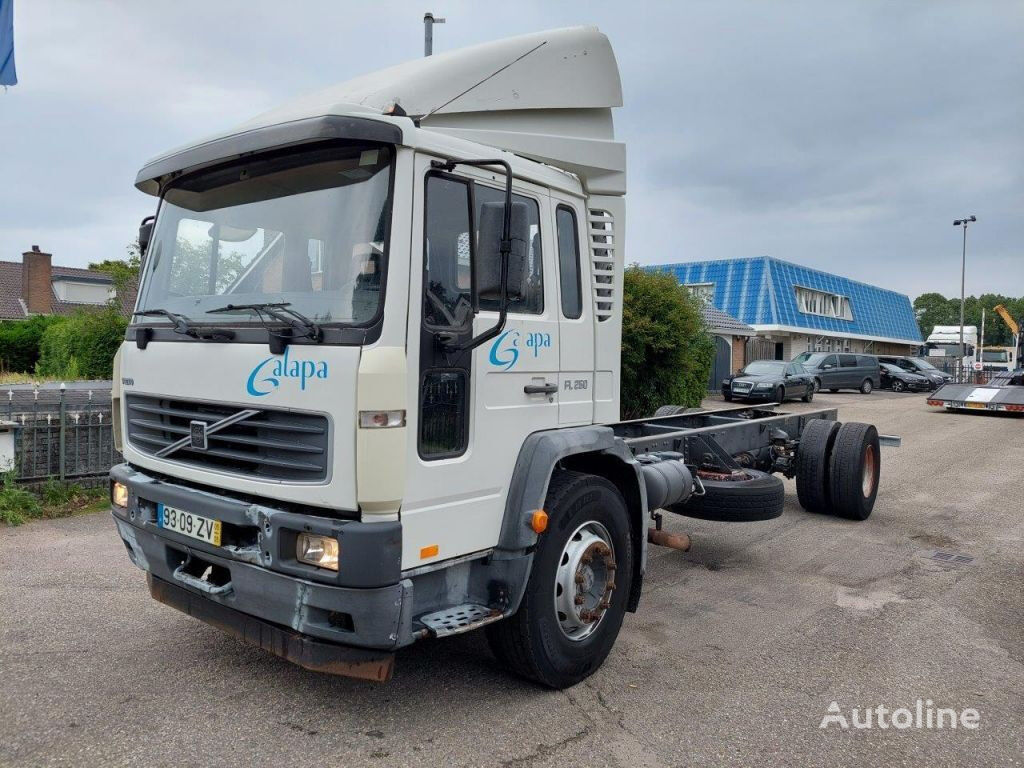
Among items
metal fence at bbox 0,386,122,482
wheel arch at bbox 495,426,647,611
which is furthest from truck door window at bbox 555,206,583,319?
metal fence at bbox 0,386,122,482

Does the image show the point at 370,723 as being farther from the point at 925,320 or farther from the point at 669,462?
the point at 925,320

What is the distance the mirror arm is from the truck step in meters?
1.21

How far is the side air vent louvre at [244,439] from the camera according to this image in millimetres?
3174

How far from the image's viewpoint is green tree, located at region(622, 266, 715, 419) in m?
13.9

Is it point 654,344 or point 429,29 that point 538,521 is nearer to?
point 429,29

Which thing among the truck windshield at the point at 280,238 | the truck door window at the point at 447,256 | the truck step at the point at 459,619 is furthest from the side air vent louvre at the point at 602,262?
the truck step at the point at 459,619

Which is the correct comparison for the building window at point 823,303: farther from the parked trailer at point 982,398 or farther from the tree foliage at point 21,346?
the tree foliage at point 21,346

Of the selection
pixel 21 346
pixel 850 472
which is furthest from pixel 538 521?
pixel 21 346

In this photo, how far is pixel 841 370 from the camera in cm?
2873

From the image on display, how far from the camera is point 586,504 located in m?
4.09

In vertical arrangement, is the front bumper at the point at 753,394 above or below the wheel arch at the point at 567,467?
below

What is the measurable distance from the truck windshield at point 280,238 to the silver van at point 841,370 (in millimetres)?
26604

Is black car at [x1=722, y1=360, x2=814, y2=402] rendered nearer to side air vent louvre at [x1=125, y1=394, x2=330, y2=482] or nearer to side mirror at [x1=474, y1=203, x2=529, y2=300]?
side mirror at [x1=474, y1=203, x2=529, y2=300]

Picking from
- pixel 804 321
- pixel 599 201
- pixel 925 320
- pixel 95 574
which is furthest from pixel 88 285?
pixel 925 320
